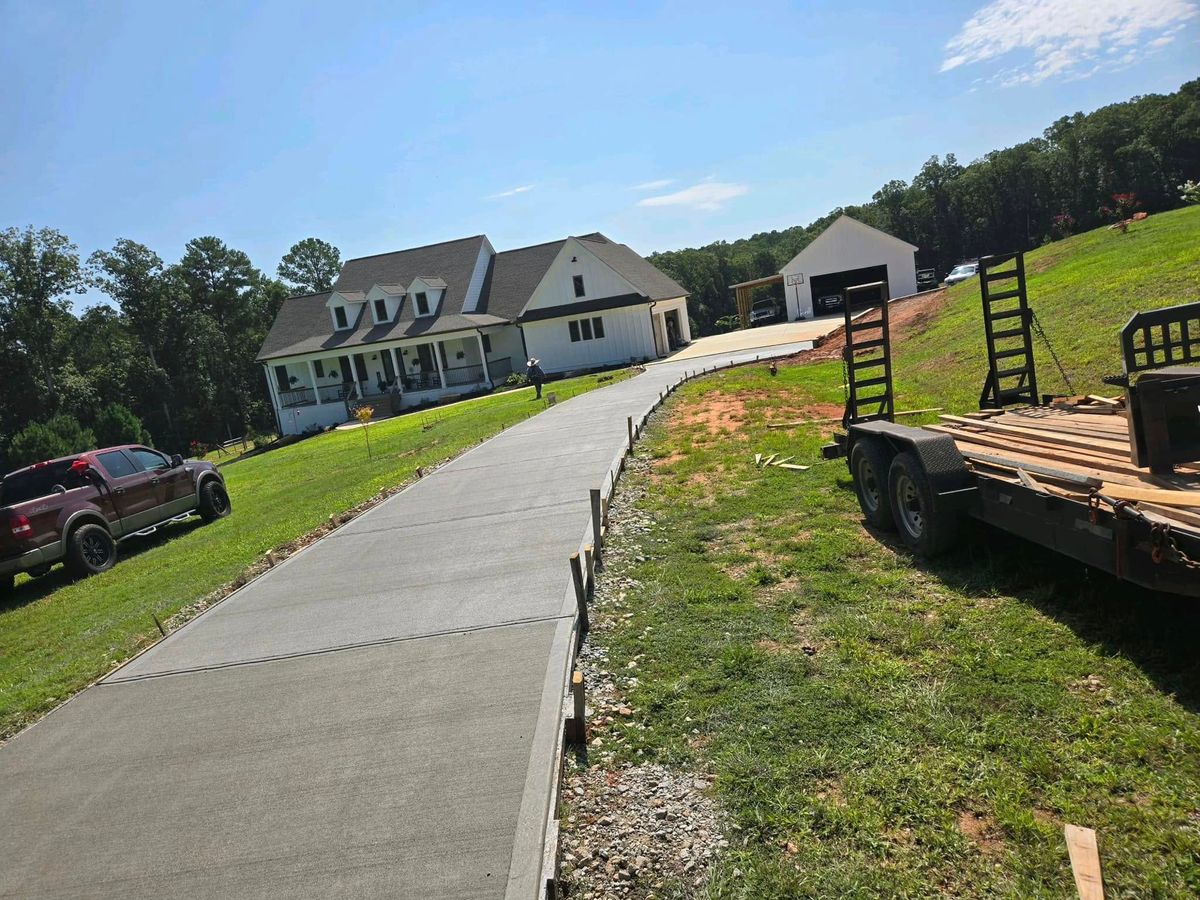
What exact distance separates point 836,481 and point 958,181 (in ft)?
297

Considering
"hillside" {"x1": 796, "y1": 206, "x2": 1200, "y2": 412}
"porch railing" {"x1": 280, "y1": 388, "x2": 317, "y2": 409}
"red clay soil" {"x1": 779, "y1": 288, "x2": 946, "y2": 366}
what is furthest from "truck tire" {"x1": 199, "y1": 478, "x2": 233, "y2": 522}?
"porch railing" {"x1": 280, "y1": 388, "x2": 317, "y2": 409}

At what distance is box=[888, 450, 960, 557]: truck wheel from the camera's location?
20.0 feet

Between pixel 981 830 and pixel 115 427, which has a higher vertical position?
pixel 115 427

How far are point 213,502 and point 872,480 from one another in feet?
46.9

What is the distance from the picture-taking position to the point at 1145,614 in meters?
4.90

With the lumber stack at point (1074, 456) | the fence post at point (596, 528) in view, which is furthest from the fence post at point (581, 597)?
the lumber stack at point (1074, 456)

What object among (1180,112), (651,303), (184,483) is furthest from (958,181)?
(184,483)

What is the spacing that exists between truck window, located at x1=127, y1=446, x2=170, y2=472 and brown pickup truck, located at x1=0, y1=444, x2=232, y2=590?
0.02 meters

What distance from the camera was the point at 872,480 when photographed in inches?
302

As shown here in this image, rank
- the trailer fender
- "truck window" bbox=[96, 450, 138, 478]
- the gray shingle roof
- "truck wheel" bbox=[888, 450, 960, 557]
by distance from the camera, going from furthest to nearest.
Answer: the gray shingle roof → "truck window" bbox=[96, 450, 138, 478] → "truck wheel" bbox=[888, 450, 960, 557] → the trailer fender

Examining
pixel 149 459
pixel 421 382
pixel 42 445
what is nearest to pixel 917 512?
pixel 149 459

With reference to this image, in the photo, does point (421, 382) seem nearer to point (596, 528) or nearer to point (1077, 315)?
point (1077, 315)

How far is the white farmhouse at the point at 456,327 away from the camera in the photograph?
42.3 metres

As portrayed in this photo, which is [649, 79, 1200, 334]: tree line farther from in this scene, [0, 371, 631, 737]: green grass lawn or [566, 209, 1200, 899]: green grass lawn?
[566, 209, 1200, 899]: green grass lawn
